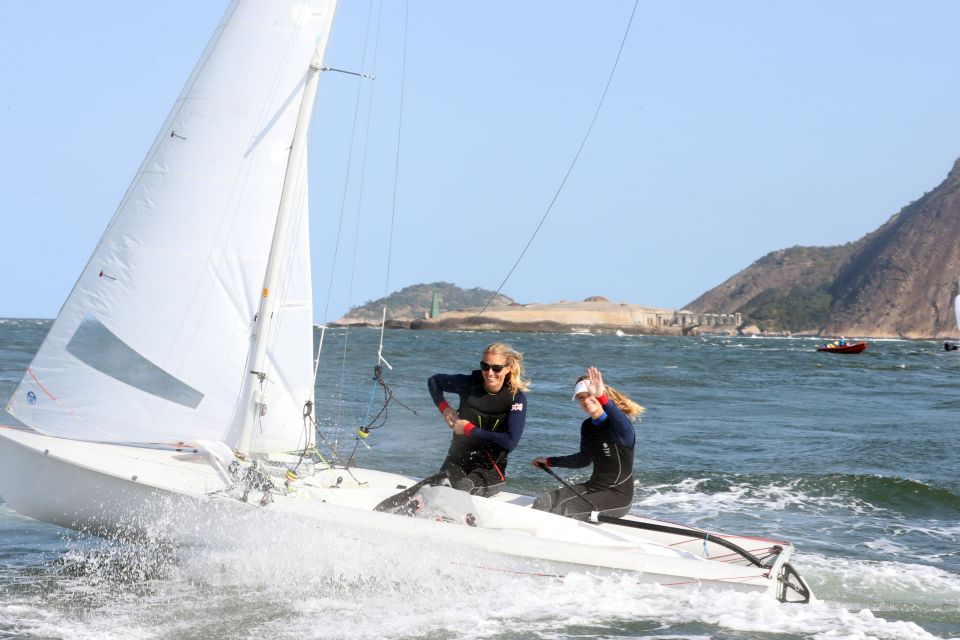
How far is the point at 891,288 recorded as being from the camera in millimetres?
127125

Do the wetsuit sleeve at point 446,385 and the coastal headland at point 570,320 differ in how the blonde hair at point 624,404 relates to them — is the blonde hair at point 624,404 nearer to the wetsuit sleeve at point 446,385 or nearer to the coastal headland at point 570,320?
the wetsuit sleeve at point 446,385

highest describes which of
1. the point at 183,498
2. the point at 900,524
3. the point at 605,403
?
the point at 605,403

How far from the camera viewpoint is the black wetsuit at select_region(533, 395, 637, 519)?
23.0ft

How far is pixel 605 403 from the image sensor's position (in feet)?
22.4

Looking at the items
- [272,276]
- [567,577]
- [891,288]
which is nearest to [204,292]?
[272,276]

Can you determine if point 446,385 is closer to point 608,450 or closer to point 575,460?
point 575,460

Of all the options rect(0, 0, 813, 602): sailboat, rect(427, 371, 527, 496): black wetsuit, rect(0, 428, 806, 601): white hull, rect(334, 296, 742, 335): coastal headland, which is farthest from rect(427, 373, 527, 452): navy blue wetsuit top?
rect(334, 296, 742, 335): coastal headland

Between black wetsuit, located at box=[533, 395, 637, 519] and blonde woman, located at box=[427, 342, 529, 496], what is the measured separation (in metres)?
0.37

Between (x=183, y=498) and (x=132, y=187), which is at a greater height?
(x=132, y=187)

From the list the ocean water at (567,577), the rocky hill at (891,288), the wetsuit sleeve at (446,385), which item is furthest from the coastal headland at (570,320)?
the wetsuit sleeve at (446,385)

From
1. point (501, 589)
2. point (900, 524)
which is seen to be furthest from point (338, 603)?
point (900, 524)

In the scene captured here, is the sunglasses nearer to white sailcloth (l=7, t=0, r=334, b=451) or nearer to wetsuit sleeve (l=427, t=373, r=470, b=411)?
wetsuit sleeve (l=427, t=373, r=470, b=411)

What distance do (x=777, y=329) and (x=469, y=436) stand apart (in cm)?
14110

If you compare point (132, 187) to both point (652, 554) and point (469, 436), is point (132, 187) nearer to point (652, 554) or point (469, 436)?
point (469, 436)
